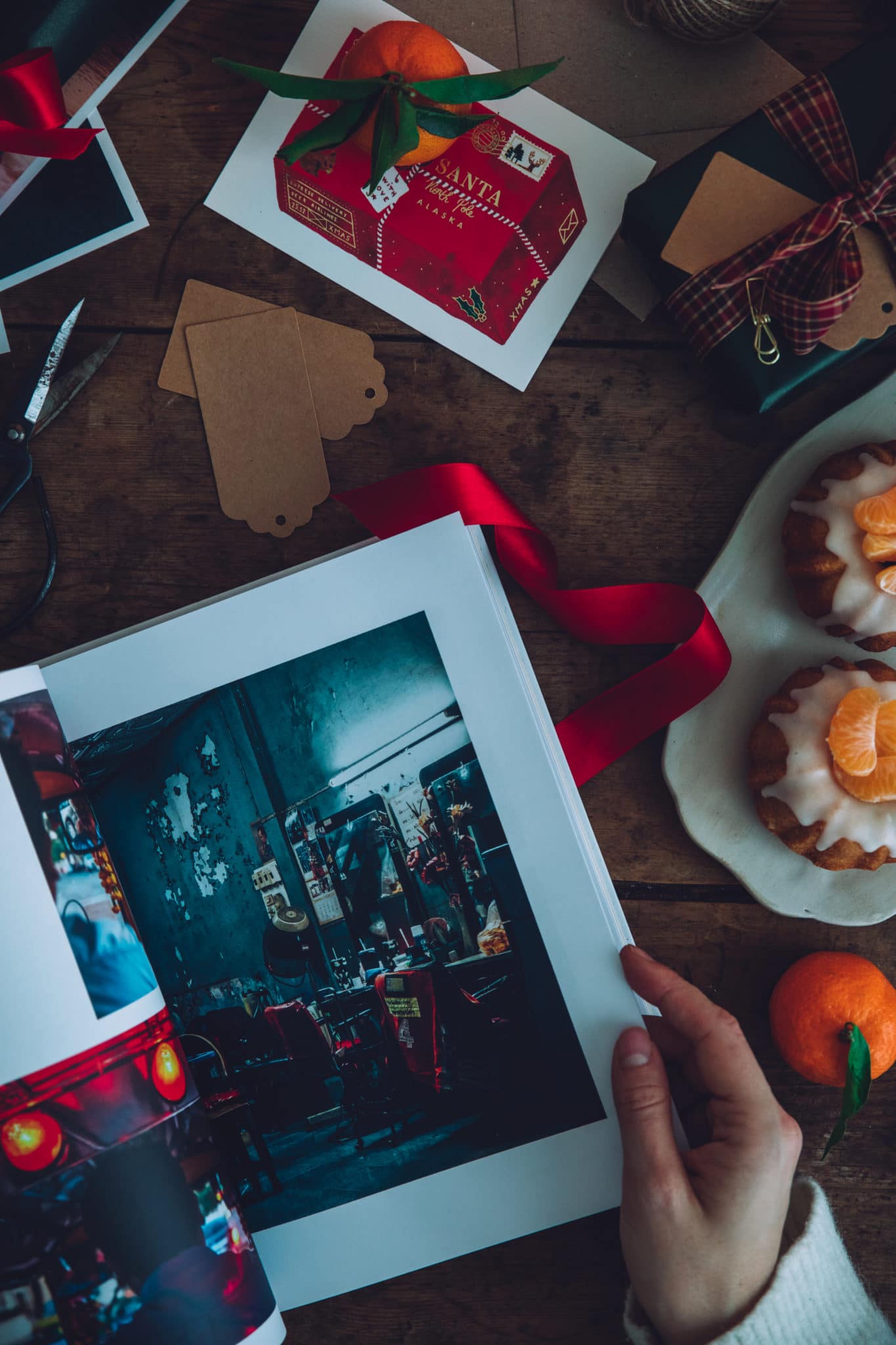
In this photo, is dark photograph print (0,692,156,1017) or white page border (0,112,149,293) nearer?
dark photograph print (0,692,156,1017)

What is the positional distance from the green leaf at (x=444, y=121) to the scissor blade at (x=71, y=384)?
1.00 ft

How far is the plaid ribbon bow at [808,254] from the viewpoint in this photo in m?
0.64

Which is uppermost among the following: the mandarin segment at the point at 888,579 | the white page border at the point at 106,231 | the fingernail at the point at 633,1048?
the white page border at the point at 106,231

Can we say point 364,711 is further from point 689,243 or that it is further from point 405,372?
point 689,243

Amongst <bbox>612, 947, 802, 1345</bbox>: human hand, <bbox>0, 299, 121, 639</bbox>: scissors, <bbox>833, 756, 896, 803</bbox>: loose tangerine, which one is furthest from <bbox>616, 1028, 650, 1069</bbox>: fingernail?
<bbox>0, 299, 121, 639</bbox>: scissors

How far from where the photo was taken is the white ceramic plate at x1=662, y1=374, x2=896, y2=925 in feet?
2.35

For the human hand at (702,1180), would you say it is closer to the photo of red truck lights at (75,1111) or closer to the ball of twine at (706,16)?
the photo of red truck lights at (75,1111)

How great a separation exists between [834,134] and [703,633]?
0.40 meters

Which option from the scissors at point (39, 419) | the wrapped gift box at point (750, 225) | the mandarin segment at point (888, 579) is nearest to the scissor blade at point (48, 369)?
the scissors at point (39, 419)

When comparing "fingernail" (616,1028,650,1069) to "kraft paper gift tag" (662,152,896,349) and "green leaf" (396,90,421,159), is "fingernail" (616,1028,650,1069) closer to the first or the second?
"kraft paper gift tag" (662,152,896,349)

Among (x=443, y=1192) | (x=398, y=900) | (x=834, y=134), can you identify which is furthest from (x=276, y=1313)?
(x=834, y=134)

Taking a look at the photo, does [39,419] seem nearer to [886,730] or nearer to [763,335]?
[763,335]

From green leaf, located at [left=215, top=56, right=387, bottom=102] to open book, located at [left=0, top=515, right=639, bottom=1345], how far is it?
32 centimetres

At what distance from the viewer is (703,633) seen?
682mm
